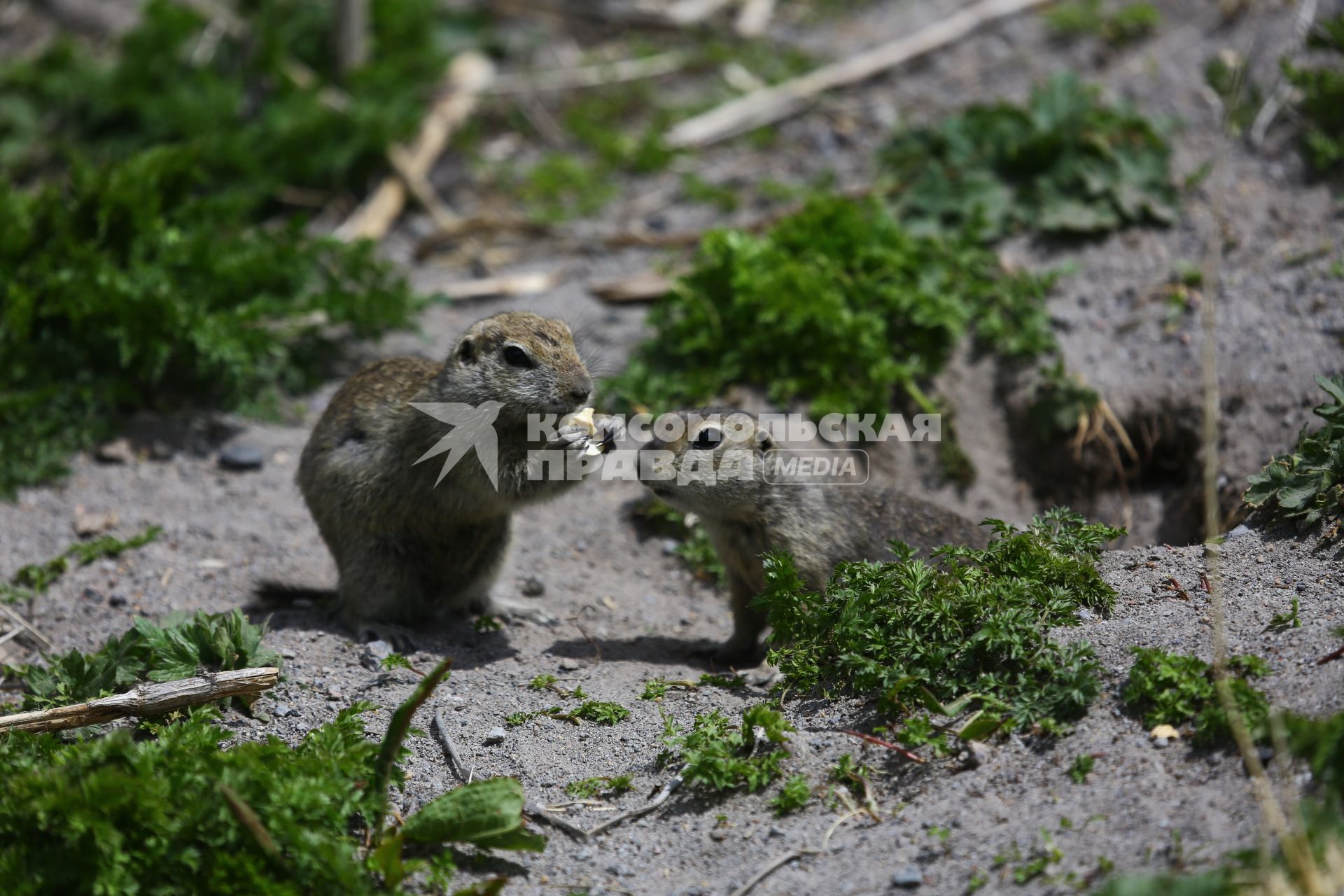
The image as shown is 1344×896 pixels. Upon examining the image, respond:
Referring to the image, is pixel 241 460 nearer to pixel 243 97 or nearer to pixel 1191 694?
pixel 243 97

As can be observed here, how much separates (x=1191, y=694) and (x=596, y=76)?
387 inches

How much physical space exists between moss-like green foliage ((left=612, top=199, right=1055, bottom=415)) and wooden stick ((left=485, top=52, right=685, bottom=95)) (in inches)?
176

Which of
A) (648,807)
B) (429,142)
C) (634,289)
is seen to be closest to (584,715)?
(648,807)

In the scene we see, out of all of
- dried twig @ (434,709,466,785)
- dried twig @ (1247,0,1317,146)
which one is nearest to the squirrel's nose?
dried twig @ (434,709,466,785)

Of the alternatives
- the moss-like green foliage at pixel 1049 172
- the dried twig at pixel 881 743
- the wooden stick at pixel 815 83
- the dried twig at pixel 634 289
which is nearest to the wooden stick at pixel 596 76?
the wooden stick at pixel 815 83

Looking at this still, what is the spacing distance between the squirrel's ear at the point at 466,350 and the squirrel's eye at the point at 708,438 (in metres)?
1.30

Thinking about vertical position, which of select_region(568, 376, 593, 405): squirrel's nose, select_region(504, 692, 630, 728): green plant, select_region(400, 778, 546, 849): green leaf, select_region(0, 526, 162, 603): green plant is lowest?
select_region(400, 778, 546, 849): green leaf

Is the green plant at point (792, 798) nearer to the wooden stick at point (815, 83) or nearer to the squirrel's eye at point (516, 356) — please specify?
the squirrel's eye at point (516, 356)

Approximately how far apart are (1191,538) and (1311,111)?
11.7 ft

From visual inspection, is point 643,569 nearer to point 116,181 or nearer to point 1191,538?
point 1191,538

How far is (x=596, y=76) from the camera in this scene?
12617 millimetres

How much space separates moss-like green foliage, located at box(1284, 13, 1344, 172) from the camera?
855 cm

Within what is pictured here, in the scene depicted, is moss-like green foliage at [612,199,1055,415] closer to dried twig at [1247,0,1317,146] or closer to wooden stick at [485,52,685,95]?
dried twig at [1247,0,1317,146]

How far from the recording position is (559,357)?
6.41 meters
